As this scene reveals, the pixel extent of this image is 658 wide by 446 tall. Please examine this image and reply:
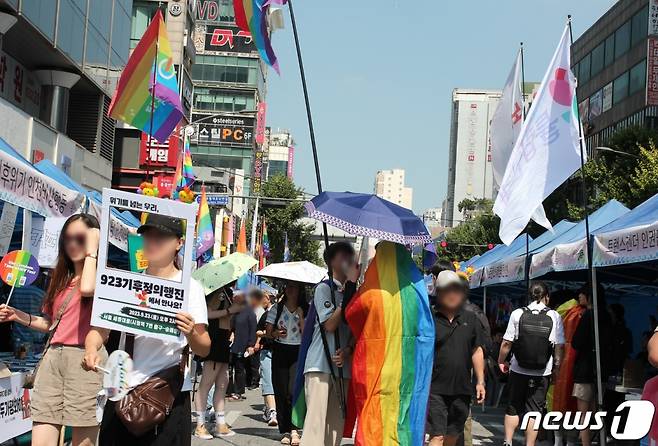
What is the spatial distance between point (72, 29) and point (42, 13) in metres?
3.20

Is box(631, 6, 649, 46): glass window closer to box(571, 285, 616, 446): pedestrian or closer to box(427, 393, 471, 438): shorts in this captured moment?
box(571, 285, 616, 446): pedestrian

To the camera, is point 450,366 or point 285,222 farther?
point 285,222

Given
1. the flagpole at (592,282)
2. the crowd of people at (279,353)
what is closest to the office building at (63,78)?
the crowd of people at (279,353)

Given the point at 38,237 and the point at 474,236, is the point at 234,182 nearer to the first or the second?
the point at 474,236

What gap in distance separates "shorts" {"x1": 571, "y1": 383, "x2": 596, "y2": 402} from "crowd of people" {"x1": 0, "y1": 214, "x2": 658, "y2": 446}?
12 mm

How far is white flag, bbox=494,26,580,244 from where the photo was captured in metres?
9.05

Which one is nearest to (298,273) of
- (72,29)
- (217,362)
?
(217,362)

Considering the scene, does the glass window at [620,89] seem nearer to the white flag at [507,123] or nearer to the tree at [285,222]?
the tree at [285,222]

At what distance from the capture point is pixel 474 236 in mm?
76562

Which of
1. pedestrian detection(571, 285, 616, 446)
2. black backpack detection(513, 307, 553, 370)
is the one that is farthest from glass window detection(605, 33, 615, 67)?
black backpack detection(513, 307, 553, 370)

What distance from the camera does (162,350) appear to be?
15.1 feet

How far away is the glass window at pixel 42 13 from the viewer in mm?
20969

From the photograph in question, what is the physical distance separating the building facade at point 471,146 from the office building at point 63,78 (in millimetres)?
155658

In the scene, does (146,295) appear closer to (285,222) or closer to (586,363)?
(586,363)
